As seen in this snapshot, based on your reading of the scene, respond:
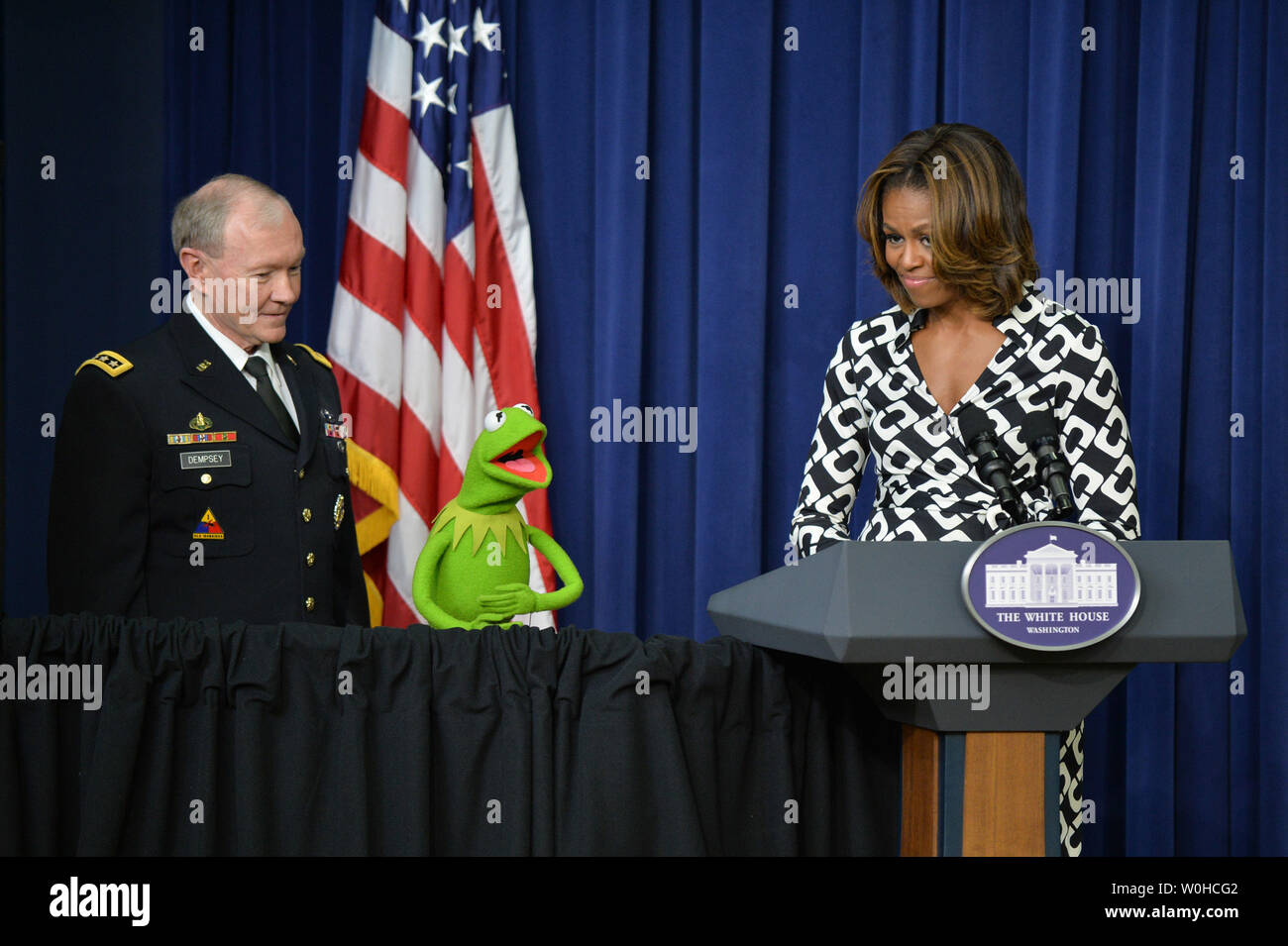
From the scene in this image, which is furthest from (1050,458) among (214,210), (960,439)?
(214,210)

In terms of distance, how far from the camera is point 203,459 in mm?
2039

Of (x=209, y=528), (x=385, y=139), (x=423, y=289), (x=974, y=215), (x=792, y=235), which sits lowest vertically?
(x=209, y=528)

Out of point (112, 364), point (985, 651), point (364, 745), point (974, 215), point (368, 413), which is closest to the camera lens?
point (985, 651)

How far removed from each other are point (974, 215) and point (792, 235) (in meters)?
1.41

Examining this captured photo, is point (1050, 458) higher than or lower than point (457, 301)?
lower

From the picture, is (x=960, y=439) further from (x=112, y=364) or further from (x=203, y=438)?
(x=112, y=364)

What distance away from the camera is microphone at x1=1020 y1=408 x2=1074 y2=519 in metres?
1.52

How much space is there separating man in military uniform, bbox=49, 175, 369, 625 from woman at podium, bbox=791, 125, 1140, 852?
2.86 ft

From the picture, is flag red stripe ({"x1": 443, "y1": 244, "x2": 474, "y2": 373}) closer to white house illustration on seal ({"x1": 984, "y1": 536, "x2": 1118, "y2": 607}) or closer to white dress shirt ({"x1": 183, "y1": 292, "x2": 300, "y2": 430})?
white dress shirt ({"x1": 183, "y1": 292, "x2": 300, "y2": 430})

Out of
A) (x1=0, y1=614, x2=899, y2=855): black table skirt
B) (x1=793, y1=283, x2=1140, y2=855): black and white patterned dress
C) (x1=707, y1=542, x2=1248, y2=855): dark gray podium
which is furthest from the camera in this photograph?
(x1=793, y1=283, x2=1140, y2=855): black and white patterned dress

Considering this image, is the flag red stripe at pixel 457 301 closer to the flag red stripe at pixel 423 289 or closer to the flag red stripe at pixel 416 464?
the flag red stripe at pixel 423 289

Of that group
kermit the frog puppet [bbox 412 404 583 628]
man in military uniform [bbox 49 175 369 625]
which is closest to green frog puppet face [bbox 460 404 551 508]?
kermit the frog puppet [bbox 412 404 583 628]

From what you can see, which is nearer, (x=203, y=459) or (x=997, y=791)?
(x=997, y=791)

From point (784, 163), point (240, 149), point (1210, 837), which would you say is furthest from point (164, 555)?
point (1210, 837)
